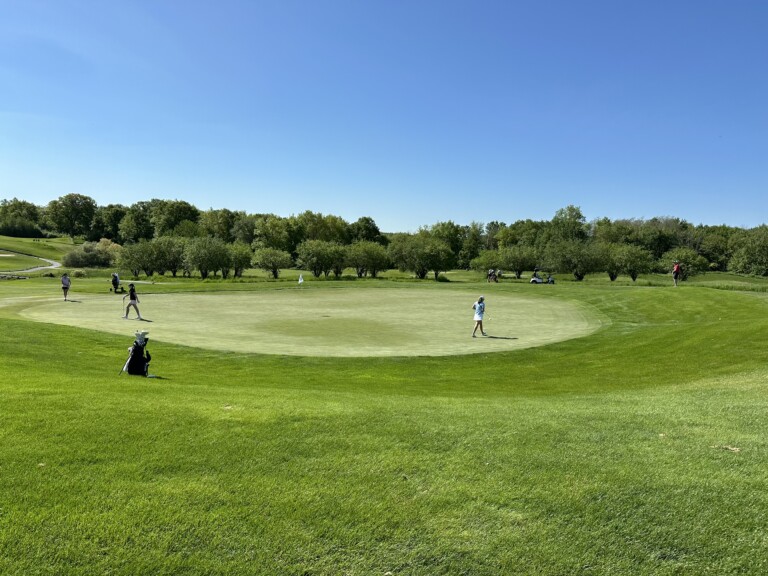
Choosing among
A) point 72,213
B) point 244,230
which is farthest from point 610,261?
point 72,213

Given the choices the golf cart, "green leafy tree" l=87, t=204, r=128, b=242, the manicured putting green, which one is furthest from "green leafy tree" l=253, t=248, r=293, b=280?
"green leafy tree" l=87, t=204, r=128, b=242

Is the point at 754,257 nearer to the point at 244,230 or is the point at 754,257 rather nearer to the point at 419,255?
the point at 419,255

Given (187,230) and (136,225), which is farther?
(136,225)

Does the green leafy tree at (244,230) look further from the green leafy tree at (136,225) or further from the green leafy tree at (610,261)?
the green leafy tree at (610,261)

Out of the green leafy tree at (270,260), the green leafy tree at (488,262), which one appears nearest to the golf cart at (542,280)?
the green leafy tree at (488,262)

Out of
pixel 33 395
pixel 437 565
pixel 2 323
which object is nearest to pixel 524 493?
pixel 437 565

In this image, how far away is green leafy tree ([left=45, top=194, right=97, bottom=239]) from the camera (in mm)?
180125

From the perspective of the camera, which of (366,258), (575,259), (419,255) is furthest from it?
(366,258)

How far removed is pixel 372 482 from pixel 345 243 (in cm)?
15734

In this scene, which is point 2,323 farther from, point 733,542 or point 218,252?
point 218,252

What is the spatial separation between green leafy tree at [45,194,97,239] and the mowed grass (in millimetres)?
203084

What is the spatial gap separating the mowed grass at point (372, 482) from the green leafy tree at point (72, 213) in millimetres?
203084

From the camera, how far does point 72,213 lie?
597 ft

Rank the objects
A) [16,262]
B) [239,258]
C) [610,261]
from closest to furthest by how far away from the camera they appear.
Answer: [610,261] < [239,258] < [16,262]
